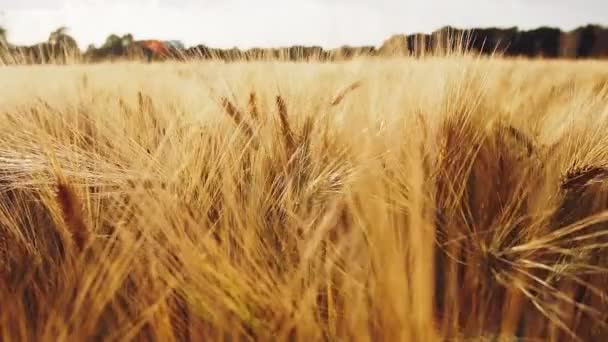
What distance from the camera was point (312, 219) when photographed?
2.04 feet

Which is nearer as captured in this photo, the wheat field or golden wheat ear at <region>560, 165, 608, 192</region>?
the wheat field

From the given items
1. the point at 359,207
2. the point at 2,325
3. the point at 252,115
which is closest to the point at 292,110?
the point at 252,115

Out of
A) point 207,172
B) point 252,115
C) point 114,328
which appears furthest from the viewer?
point 252,115

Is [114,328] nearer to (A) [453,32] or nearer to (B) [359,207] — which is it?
(B) [359,207]

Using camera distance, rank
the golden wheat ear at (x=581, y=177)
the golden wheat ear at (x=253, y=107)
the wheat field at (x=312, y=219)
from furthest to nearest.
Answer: the golden wheat ear at (x=253, y=107), the golden wheat ear at (x=581, y=177), the wheat field at (x=312, y=219)

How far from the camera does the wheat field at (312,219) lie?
48cm

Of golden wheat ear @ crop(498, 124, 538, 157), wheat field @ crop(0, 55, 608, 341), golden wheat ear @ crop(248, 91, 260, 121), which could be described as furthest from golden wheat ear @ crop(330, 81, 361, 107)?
golden wheat ear @ crop(498, 124, 538, 157)

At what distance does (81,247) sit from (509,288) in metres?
0.49

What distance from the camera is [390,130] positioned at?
0.77 metres

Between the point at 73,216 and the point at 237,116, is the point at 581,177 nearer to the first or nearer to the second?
the point at 237,116

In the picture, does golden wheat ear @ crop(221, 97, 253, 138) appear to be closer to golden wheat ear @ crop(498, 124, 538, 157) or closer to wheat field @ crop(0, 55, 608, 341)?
wheat field @ crop(0, 55, 608, 341)

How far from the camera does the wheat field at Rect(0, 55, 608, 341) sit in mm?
483

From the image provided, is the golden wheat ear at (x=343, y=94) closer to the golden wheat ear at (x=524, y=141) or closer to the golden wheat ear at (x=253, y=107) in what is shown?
the golden wheat ear at (x=253, y=107)

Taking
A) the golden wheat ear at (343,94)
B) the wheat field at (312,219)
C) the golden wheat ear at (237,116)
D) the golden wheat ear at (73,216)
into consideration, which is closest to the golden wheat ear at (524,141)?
the wheat field at (312,219)
